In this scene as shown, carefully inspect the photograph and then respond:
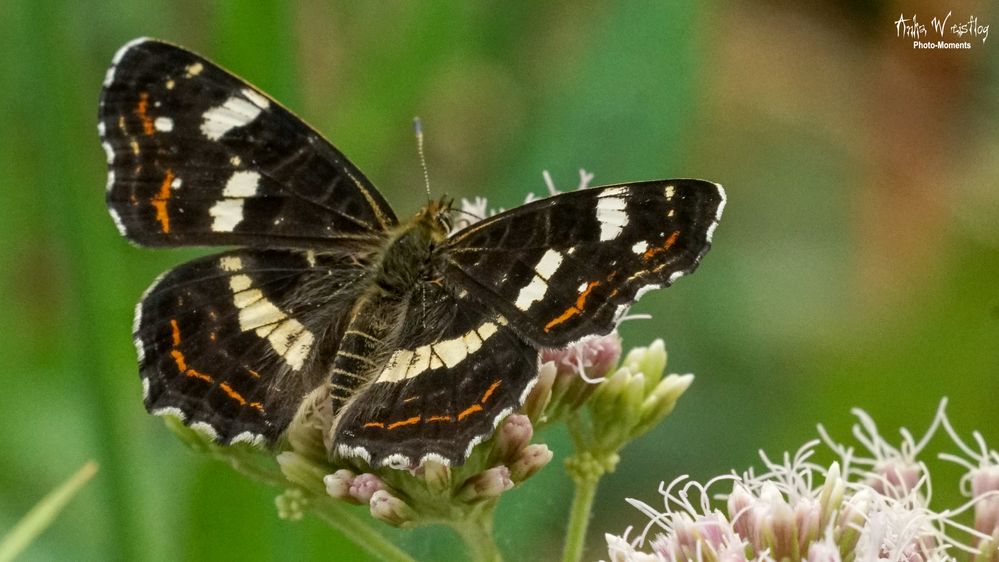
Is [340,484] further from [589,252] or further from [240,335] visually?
[589,252]

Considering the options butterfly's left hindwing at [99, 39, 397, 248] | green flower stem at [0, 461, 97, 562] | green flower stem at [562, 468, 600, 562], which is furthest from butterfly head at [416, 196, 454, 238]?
green flower stem at [0, 461, 97, 562]

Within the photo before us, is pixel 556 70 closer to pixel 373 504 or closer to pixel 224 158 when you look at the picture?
pixel 224 158

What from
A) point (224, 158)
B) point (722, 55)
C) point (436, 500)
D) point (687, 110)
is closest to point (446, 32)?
point (687, 110)

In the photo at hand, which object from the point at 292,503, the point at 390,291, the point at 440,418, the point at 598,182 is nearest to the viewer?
the point at 440,418

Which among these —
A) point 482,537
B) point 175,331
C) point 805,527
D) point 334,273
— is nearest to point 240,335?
point 175,331

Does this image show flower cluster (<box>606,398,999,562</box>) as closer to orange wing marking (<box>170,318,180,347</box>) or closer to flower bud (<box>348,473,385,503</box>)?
flower bud (<box>348,473,385,503</box>)
